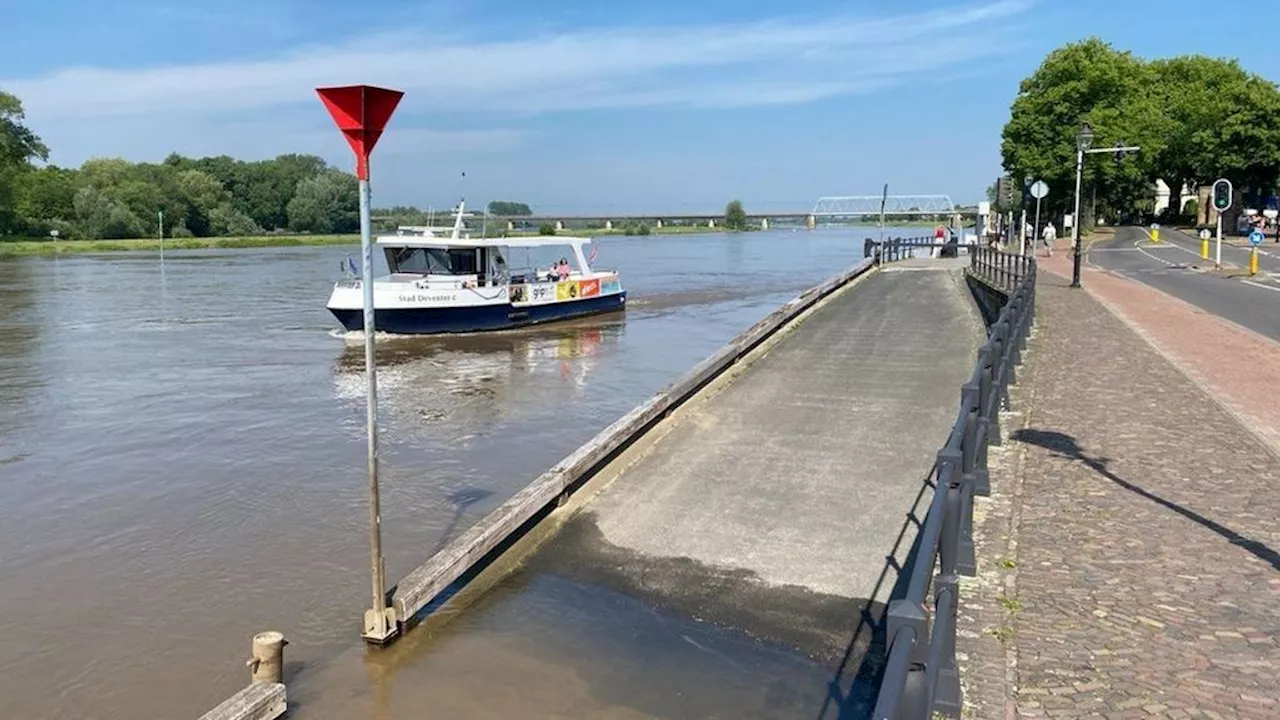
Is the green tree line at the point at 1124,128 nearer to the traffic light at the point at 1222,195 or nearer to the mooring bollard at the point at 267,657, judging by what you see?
the traffic light at the point at 1222,195

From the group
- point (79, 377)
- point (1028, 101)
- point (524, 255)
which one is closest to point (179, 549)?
point (79, 377)

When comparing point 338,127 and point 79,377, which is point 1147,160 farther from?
point 338,127

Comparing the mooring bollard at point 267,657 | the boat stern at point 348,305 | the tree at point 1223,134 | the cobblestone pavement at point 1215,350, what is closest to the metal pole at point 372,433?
the mooring bollard at point 267,657

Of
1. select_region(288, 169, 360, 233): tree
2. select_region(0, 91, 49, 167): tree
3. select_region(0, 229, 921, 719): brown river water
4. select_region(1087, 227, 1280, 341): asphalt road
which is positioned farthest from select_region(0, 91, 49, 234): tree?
select_region(1087, 227, 1280, 341): asphalt road

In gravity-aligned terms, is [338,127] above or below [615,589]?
above

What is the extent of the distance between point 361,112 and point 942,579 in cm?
411

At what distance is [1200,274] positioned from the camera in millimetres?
30094

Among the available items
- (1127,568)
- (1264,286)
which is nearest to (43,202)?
(1264,286)

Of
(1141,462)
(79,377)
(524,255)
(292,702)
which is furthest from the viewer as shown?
(524,255)

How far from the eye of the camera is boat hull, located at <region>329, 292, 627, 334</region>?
83.4 ft

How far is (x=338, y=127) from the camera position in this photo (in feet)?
18.9

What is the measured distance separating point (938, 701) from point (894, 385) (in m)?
9.31

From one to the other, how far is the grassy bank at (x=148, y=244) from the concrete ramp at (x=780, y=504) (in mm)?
78550

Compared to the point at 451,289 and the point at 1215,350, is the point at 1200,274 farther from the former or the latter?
the point at 451,289
